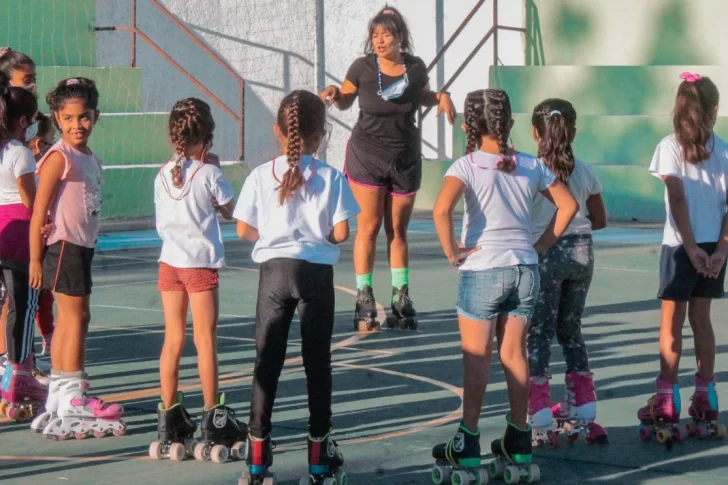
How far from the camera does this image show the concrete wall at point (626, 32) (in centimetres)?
1820

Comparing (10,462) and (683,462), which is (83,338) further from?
(683,462)

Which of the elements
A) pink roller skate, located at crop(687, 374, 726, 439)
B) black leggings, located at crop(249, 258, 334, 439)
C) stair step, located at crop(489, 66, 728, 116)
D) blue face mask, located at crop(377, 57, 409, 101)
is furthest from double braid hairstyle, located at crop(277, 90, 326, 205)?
stair step, located at crop(489, 66, 728, 116)

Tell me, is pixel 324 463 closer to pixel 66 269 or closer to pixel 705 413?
pixel 66 269

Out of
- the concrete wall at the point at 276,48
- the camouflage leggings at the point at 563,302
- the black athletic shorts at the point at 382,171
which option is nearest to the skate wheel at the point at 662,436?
the camouflage leggings at the point at 563,302

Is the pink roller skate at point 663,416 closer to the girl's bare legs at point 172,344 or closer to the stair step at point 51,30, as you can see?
the girl's bare legs at point 172,344

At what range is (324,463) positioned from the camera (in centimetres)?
498

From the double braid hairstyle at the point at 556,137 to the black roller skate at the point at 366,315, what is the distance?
3189 millimetres

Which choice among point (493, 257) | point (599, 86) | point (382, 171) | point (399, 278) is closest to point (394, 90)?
point (382, 171)

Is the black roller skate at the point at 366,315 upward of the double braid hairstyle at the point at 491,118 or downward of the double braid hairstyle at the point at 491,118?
downward

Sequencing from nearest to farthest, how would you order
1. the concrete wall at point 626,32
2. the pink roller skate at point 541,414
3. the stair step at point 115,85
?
the pink roller skate at point 541,414, the stair step at point 115,85, the concrete wall at point 626,32

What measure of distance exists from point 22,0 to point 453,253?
14.2 meters

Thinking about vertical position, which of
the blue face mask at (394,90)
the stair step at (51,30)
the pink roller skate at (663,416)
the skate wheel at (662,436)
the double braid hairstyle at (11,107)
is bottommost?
the skate wheel at (662,436)

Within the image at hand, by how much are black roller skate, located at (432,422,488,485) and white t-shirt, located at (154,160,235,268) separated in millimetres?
1243

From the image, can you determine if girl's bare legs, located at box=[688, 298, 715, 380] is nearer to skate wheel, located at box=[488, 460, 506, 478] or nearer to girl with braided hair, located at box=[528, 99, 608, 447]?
girl with braided hair, located at box=[528, 99, 608, 447]
